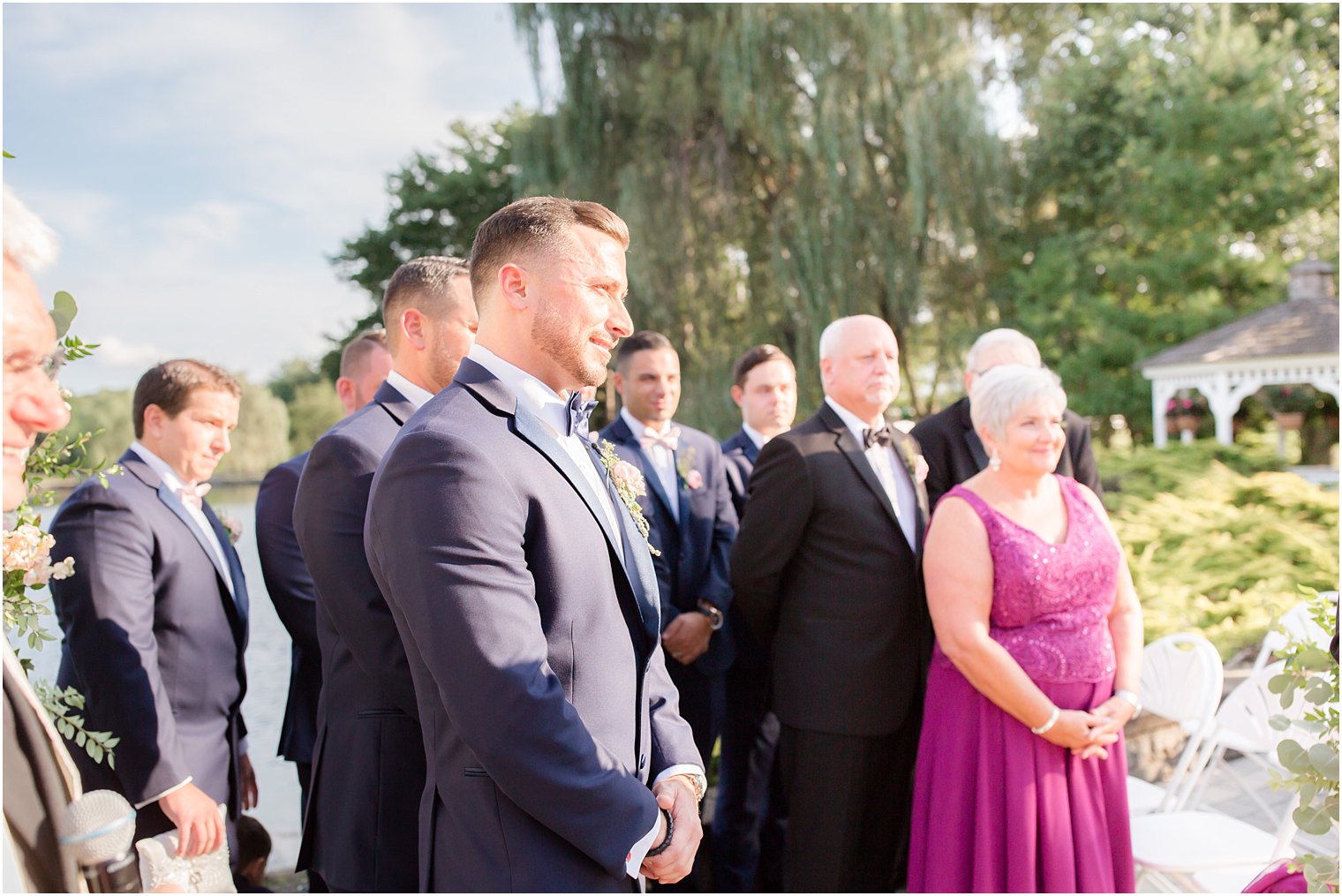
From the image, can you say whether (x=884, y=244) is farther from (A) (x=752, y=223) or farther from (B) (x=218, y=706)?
(B) (x=218, y=706)

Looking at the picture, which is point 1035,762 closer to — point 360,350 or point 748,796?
point 748,796

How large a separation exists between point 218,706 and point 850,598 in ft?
7.08

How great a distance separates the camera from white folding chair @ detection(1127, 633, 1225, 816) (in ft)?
12.2

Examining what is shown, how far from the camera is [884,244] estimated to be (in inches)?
597

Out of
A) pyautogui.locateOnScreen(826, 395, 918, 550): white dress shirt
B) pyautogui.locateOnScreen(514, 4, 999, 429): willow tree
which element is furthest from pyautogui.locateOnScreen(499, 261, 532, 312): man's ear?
pyautogui.locateOnScreen(514, 4, 999, 429): willow tree

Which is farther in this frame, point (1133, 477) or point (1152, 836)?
point (1133, 477)

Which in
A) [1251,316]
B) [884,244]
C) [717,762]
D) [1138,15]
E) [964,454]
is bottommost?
[717,762]

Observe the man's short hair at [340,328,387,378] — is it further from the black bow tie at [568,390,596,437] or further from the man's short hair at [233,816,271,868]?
the black bow tie at [568,390,596,437]

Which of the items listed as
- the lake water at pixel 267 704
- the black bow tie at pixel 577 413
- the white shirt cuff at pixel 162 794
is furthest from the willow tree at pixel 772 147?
the black bow tie at pixel 577 413

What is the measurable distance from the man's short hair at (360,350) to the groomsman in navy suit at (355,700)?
1944 mm

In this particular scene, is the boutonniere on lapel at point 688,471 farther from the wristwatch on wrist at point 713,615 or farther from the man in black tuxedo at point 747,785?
the wristwatch on wrist at point 713,615

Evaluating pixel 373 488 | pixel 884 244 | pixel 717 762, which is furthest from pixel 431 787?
pixel 884 244

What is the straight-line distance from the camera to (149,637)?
283cm

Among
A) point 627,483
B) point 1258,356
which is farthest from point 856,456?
point 1258,356
